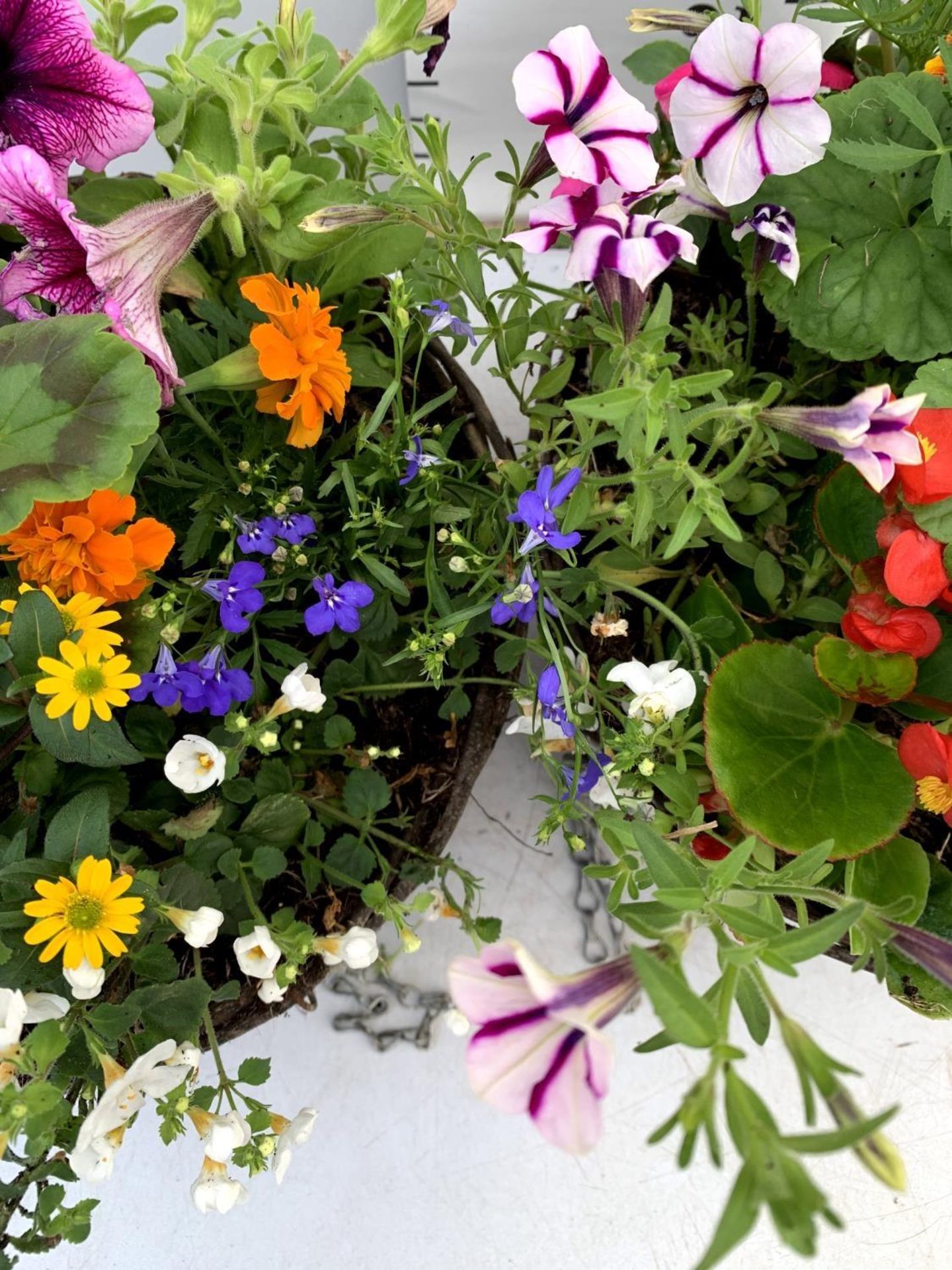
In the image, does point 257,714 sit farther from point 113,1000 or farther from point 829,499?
point 829,499

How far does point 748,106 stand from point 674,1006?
398 millimetres

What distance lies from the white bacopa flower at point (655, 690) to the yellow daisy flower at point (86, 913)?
0.24m

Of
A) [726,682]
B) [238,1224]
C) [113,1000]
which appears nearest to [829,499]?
[726,682]

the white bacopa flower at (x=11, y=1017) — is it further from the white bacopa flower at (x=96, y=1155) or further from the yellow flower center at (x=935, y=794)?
the yellow flower center at (x=935, y=794)

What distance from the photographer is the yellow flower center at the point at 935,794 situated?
480 mm

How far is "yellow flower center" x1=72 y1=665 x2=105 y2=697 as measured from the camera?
413 mm

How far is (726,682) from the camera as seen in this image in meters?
0.53

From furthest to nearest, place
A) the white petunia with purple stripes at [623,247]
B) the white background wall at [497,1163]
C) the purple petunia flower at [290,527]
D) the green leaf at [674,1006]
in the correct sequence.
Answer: the white background wall at [497,1163]
the purple petunia flower at [290,527]
the white petunia with purple stripes at [623,247]
the green leaf at [674,1006]

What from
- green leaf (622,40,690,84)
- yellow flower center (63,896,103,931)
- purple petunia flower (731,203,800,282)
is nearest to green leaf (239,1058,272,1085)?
yellow flower center (63,896,103,931)

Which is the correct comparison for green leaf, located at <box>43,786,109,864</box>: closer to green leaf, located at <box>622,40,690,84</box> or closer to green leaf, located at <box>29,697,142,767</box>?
green leaf, located at <box>29,697,142,767</box>

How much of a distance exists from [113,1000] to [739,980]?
30 cm

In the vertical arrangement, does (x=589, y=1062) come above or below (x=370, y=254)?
below

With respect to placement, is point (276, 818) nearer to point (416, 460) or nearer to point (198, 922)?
point (198, 922)

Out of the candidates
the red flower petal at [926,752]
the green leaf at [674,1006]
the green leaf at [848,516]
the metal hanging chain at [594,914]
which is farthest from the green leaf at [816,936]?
the metal hanging chain at [594,914]
